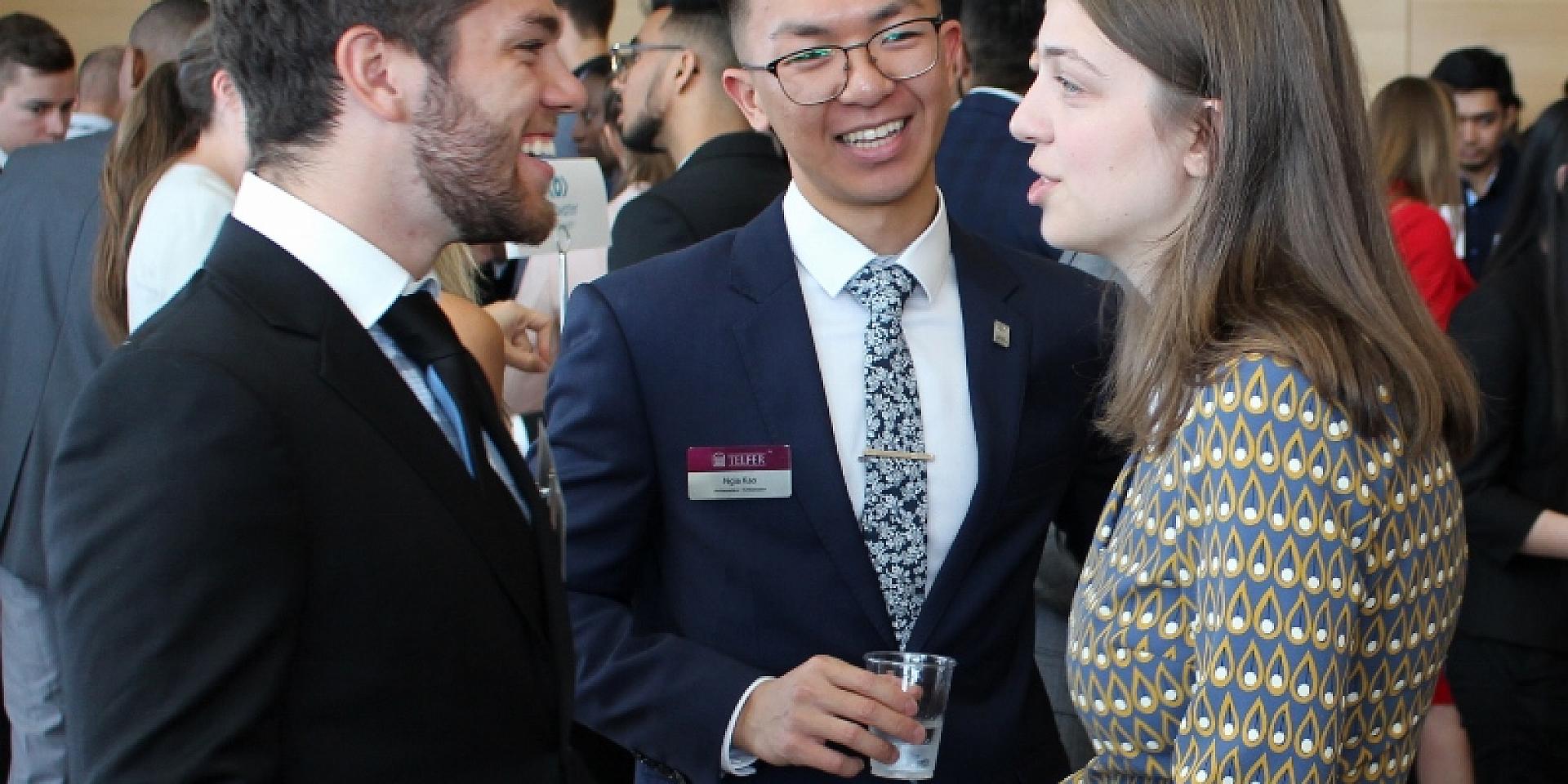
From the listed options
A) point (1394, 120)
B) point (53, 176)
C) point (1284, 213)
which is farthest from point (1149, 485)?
point (1394, 120)

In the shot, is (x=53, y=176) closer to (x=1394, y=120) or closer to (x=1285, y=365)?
(x=1285, y=365)

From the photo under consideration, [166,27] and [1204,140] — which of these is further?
[166,27]

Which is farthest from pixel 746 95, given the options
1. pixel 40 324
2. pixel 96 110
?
pixel 96 110

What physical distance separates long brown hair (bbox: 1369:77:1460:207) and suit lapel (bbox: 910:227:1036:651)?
2.84 m

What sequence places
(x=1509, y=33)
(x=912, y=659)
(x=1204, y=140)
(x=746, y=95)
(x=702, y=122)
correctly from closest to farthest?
(x=1204, y=140) < (x=912, y=659) < (x=746, y=95) < (x=702, y=122) < (x=1509, y=33)

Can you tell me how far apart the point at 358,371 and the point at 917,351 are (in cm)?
85

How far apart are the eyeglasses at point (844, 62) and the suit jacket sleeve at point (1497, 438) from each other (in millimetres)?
1484

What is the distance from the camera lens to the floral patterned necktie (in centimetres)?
187

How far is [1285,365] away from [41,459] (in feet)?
8.74

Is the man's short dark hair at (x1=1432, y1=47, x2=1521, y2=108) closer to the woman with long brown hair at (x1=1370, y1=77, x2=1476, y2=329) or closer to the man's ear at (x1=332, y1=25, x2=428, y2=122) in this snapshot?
the woman with long brown hair at (x1=1370, y1=77, x2=1476, y2=329)

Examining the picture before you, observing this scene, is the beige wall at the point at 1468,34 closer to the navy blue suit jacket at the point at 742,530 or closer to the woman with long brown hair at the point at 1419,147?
the woman with long brown hair at the point at 1419,147

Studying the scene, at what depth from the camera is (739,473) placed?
1.87 m

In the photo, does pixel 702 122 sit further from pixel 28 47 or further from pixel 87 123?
pixel 28 47

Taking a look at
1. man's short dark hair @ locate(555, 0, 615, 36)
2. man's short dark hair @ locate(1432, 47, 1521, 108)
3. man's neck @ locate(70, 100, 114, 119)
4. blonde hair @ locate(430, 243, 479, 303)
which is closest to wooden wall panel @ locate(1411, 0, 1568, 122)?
man's short dark hair @ locate(1432, 47, 1521, 108)
